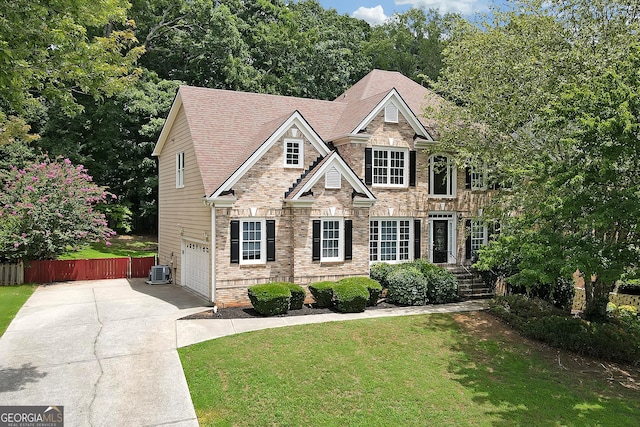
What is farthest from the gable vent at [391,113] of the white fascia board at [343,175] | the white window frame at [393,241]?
the white window frame at [393,241]

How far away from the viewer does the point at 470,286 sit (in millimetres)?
21266

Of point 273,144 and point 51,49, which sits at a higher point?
point 51,49

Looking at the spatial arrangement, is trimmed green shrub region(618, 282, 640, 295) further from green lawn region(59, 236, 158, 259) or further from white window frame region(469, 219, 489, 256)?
green lawn region(59, 236, 158, 259)

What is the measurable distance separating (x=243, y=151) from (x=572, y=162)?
1244cm

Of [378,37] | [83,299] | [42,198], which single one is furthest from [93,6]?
[378,37]

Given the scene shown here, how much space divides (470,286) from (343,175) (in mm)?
8213

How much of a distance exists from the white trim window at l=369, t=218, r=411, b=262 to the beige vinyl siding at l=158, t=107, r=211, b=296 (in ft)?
25.0

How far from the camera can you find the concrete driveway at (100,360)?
931 centimetres

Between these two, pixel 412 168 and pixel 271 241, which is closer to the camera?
pixel 271 241

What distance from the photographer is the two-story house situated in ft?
58.2

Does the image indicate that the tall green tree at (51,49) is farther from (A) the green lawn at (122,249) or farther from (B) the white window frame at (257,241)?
(A) the green lawn at (122,249)

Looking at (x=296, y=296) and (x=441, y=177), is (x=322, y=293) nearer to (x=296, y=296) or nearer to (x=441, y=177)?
(x=296, y=296)

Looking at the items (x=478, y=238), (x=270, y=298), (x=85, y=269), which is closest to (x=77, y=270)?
(x=85, y=269)

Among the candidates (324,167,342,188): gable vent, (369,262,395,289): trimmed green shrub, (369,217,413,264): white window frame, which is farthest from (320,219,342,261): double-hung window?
(369,217,413,264): white window frame
